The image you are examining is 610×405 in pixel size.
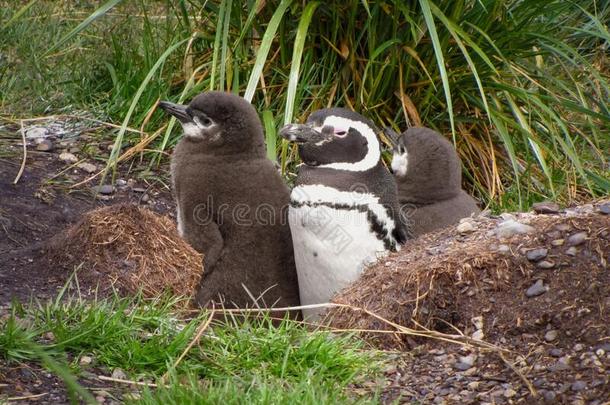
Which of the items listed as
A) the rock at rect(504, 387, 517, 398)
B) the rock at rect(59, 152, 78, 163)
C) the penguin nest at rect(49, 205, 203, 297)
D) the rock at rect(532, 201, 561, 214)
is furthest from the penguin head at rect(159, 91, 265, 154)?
the rock at rect(504, 387, 517, 398)

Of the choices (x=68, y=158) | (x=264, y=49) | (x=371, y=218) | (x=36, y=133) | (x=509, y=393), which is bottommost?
(x=509, y=393)

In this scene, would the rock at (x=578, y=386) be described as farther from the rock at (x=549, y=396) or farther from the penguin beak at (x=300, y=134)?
the penguin beak at (x=300, y=134)

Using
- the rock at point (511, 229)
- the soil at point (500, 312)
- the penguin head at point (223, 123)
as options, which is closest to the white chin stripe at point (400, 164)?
the penguin head at point (223, 123)

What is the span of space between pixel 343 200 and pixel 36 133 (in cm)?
258

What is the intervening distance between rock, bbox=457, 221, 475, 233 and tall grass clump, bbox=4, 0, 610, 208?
1.35 meters

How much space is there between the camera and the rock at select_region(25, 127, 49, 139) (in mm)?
6898

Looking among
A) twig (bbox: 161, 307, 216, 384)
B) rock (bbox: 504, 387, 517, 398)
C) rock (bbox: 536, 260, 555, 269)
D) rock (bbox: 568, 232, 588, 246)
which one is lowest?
rock (bbox: 504, 387, 517, 398)

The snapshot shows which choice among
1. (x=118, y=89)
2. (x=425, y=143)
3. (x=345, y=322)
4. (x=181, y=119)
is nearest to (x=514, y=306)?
(x=345, y=322)

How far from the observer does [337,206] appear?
17.4ft

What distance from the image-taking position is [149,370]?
12.4 feet

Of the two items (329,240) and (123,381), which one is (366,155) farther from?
(123,381)

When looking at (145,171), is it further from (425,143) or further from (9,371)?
(9,371)

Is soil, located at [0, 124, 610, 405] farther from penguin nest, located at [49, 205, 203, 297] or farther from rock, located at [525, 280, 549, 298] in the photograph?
penguin nest, located at [49, 205, 203, 297]

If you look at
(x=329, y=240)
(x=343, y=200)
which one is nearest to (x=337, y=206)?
(x=343, y=200)
